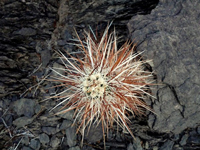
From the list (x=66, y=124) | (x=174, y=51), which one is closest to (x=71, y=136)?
(x=66, y=124)

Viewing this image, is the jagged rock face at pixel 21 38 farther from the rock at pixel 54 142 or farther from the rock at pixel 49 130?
the rock at pixel 54 142

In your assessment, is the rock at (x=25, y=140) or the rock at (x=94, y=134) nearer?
the rock at (x=94, y=134)

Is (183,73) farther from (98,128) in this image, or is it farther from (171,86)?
(98,128)

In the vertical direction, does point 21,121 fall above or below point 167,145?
above

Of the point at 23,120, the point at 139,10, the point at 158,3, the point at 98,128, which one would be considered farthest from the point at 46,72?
the point at 158,3

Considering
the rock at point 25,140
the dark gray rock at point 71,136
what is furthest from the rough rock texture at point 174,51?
the rock at point 25,140

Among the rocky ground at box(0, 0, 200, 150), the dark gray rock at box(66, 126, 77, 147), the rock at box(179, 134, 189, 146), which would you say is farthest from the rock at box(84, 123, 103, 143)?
the rock at box(179, 134, 189, 146)

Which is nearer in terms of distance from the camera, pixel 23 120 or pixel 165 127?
pixel 165 127

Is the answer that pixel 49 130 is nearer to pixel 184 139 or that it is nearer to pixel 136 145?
pixel 136 145
